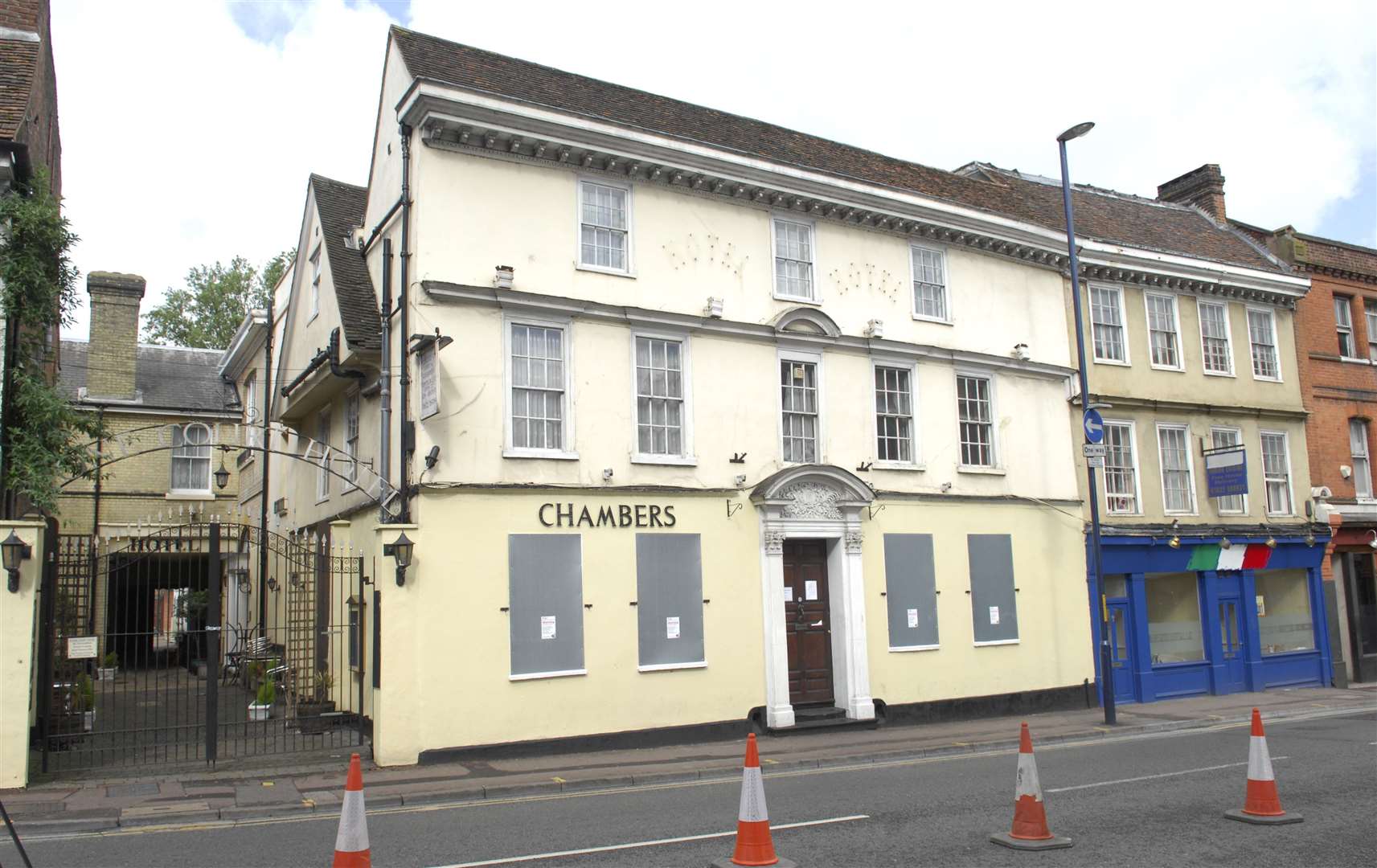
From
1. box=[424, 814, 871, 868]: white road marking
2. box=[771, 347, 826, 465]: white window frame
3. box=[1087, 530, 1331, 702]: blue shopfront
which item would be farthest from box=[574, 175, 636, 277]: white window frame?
box=[1087, 530, 1331, 702]: blue shopfront

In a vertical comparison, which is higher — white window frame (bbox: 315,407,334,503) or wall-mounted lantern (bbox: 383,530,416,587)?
white window frame (bbox: 315,407,334,503)

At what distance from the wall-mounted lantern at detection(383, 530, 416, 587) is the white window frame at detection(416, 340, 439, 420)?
67.8 inches

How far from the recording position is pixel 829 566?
17859 mm

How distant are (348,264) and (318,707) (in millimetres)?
7427

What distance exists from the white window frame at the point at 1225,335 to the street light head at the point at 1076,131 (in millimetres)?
8510

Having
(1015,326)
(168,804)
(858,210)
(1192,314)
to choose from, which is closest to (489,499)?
(168,804)

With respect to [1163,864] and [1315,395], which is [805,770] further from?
[1315,395]

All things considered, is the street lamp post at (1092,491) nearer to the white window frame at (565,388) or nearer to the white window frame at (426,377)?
the white window frame at (565,388)

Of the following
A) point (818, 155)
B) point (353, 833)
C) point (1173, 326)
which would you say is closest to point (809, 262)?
point (818, 155)

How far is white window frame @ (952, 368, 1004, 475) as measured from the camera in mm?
19719

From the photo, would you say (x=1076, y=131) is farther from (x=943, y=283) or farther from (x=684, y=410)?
(x=684, y=410)

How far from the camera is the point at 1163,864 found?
8.05 meters

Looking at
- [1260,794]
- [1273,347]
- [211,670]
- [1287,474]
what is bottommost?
[1260,794]

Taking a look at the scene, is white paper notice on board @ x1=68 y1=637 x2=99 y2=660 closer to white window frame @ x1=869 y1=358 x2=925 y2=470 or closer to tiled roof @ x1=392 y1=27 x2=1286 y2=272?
tiled roof @ x1=392 y1=27 x2=1286 y2=272
